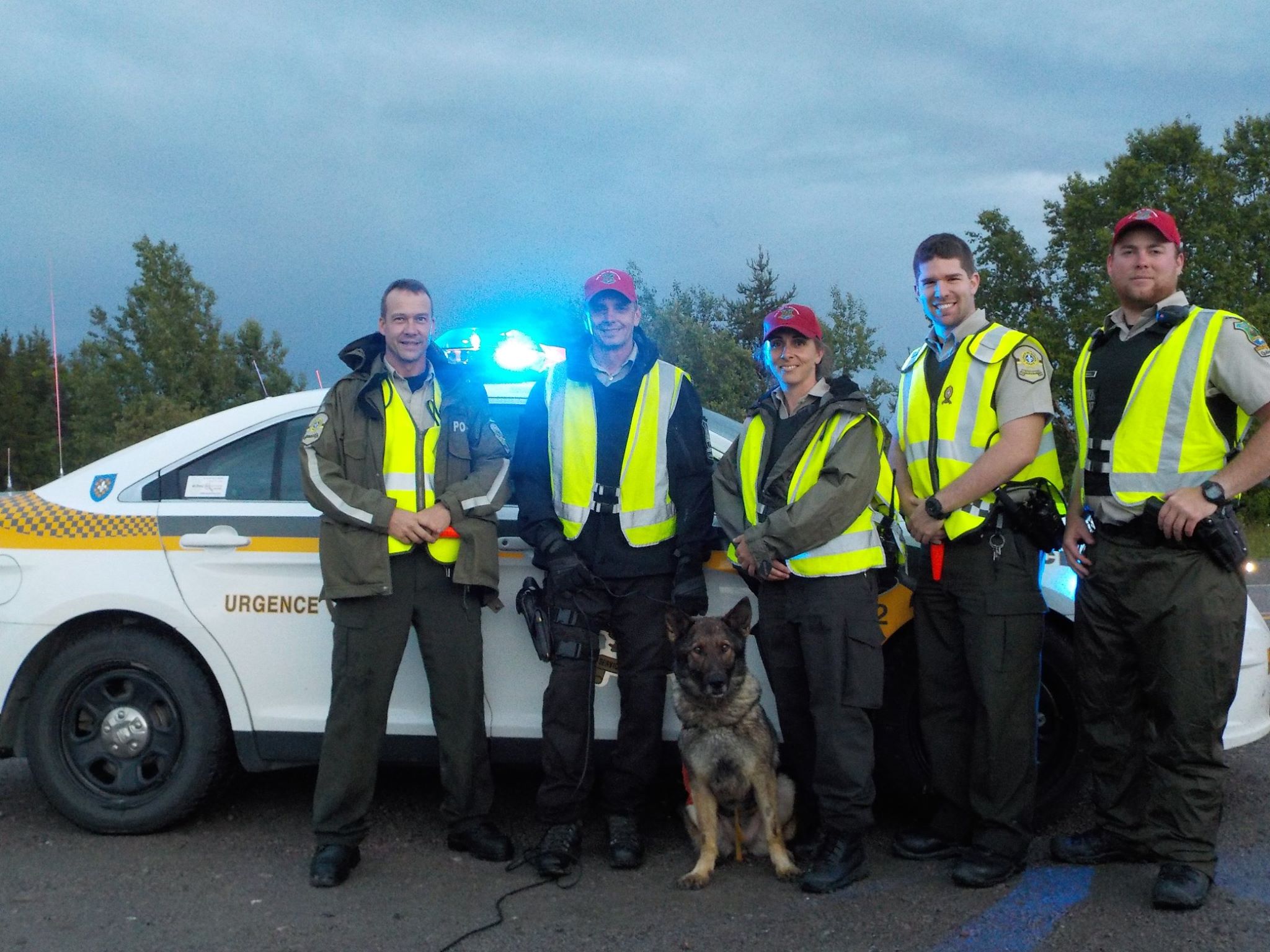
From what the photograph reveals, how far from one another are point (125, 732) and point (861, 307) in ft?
112

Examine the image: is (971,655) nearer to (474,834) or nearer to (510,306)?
(474,834)

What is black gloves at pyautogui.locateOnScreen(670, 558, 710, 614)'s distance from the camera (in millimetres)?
4105

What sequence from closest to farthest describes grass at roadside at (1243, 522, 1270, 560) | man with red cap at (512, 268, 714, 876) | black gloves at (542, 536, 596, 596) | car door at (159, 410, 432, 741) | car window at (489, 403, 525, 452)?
1. black gloves at (542, 536, 596, 596)
2. man with red cap at (512, 268, 714, 876)
3. car door at (159, 410, 432, 741)
4. car window at (489, 403, 525, 452)
5. grass at roadside at (1243, 522, 1270, 560)

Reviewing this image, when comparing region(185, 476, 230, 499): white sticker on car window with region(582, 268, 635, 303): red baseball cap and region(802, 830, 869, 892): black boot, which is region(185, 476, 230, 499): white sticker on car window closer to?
region(582, 268, 635, 303): red baseball cap

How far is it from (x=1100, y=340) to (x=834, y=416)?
953 millimetres

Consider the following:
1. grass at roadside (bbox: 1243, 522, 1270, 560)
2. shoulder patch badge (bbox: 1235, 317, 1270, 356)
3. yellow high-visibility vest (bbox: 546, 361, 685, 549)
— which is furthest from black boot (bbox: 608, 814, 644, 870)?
grass at roadside (bbox: 1243, 522, 1270, 560)

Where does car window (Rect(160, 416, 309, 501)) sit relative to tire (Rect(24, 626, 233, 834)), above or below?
above

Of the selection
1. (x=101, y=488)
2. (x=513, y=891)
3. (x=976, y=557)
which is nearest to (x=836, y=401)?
(x=976, y=557)

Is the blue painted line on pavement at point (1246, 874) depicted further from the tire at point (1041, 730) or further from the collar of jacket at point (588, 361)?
the collar of jacket at point (588, 361)

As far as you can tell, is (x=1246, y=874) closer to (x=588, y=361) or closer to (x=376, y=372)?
(x=588, y=361)

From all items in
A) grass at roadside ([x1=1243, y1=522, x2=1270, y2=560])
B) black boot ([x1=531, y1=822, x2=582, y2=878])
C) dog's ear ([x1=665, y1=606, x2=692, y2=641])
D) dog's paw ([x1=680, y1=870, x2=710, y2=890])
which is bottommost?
grass at roadside ([x1=1243, y1=522, x2=1270, y2=560])

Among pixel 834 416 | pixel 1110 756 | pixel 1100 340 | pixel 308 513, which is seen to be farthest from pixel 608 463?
pixel 1110 756

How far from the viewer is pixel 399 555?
13.4 ft

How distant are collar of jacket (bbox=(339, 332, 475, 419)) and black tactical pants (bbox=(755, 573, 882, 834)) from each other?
1.44m
